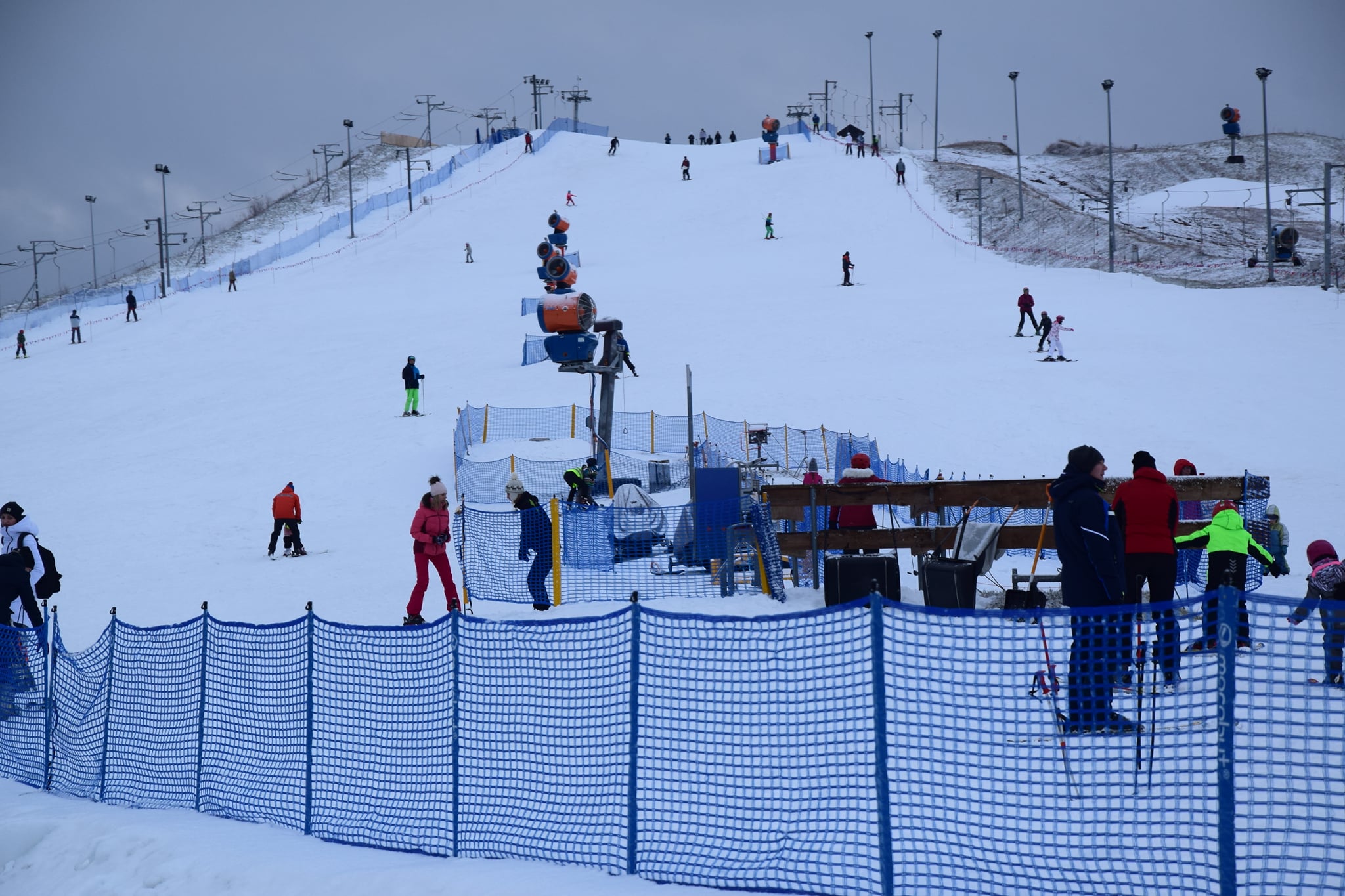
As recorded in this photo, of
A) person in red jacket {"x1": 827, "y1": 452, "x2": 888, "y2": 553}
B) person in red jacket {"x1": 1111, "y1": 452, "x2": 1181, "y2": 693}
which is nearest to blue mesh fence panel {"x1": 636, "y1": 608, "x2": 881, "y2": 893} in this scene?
person in red jacket {"x1": 1111, "y1": 452, "x2": 1181, "y2": 693}

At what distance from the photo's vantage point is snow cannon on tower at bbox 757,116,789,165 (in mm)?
70250

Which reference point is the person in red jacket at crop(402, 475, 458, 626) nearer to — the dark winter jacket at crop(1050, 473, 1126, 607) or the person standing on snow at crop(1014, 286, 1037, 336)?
the dark winter jacket at crop(1050, 473, 1126, 607)

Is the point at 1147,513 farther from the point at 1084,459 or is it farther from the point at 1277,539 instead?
the point at 1277,539

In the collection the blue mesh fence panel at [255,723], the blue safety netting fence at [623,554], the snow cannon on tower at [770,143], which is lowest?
the blue mesh fence panel at [255,723]

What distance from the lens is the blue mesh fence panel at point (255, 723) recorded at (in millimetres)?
7957

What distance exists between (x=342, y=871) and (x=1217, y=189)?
230ft

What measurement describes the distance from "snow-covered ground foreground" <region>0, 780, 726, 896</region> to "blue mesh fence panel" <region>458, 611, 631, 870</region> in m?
0.16

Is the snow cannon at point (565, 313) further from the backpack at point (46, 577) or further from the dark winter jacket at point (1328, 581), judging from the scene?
the dark winter jacket at point (1328, 581)

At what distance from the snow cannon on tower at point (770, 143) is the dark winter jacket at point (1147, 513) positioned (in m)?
63.4

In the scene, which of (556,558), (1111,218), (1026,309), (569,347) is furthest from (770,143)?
(556,558)

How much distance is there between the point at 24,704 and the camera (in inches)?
397

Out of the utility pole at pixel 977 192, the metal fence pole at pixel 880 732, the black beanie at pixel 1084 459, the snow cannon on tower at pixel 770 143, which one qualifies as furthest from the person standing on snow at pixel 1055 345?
the snow cannon on tower at pixel 770 143

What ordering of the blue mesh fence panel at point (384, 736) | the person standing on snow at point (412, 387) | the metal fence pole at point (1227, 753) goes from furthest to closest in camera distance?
the person standing on snow at point (412, 387) < the blue mesh fence panel at point (384, 736) < the metal fence pole at point (1227, 753)

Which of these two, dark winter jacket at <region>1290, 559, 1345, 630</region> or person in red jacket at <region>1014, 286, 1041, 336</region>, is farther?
person in red jacket at <region>1014, 286, 1041, 336</region>
